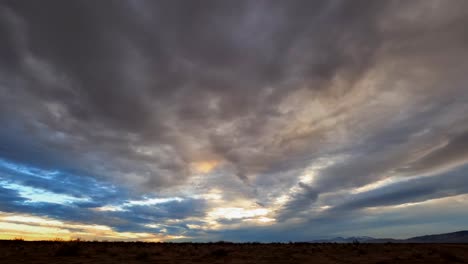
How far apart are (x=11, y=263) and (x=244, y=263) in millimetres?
14690

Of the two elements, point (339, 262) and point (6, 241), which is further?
point (6, 241)

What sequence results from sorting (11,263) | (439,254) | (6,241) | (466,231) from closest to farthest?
(11,263) < (439,254) < (6,241) < (466,231)

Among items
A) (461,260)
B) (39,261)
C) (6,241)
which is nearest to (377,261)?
(461,260)

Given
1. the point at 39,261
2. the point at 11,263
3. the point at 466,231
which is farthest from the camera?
the point at 466,231

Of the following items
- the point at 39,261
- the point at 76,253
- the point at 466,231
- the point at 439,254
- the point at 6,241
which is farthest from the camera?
the point at 466,231

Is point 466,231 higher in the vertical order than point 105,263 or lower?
higher

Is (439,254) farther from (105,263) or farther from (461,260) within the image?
(105,263)

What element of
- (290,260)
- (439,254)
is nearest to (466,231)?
(439,254)

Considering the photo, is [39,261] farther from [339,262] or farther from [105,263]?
[339,262]

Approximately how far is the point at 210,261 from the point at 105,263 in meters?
6.89

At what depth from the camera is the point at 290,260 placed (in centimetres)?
2177

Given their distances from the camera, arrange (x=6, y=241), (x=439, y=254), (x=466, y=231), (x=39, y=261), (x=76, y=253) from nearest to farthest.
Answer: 1. (x=39, y=261)
2. (x=439, y=254)
3. (x=76, y=253)
4. (x=6, y=241)
5. (x=466, y=231)

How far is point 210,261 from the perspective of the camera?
2131 cm

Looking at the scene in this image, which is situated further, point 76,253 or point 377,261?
point 76,253
